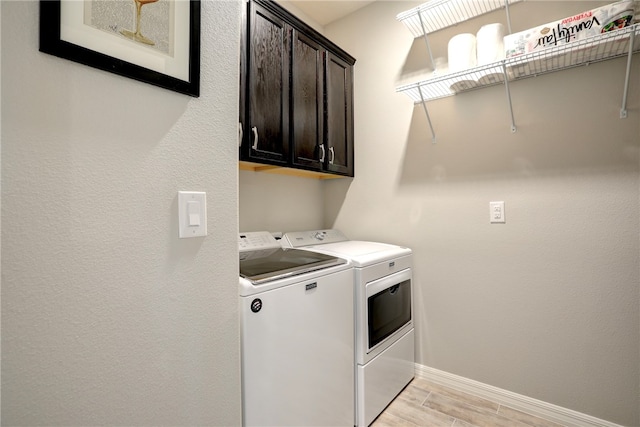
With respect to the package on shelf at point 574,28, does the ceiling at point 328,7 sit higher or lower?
higher

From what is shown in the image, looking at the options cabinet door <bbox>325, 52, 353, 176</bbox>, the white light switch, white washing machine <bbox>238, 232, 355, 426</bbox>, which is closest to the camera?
the white light switch

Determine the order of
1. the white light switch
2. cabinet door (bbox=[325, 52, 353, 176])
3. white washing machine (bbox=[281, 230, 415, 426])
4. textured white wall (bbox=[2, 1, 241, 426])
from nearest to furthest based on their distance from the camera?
textured white wall (bbox=[2, 1, 241, 426]), the white light switch, white washing machine (bbox=[281, 230, 415, 426]), cabinet door (bbox=[325, 52, 353, 176])

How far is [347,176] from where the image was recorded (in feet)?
7.86

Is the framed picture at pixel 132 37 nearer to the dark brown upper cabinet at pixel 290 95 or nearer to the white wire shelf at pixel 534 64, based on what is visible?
the dark brown upper cabinet at pixel 290 95

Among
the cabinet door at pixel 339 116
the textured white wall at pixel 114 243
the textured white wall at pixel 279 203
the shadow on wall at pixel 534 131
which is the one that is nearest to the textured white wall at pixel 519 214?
the shadow on wall at pixel 534 131

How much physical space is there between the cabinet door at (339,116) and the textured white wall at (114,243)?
125 centimetres

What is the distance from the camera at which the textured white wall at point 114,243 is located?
58 cm

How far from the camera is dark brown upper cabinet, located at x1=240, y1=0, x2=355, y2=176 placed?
1608mm

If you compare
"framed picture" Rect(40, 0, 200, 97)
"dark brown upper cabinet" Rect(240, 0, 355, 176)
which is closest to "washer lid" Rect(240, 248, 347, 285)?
"dark brown upper cabinet" Rect(240, 0, 355, 176)

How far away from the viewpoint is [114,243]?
2.27ft

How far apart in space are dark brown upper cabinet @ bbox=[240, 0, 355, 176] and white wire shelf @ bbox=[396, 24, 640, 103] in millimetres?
541

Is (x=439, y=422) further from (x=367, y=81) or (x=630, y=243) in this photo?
(x=367, y=81)

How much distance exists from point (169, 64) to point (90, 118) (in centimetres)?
24

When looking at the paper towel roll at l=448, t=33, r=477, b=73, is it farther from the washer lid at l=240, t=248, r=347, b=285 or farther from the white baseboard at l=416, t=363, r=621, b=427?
the white baseboard at l=416, t=363, r=621, b=427
